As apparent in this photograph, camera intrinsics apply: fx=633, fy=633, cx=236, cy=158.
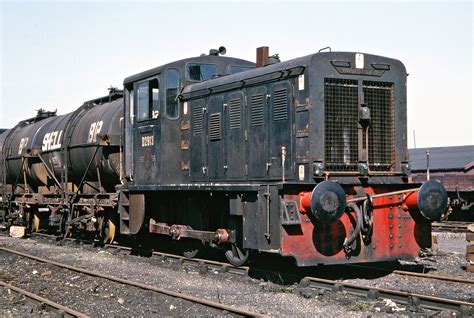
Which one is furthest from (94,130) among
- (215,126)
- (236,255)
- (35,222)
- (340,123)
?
(340,123)

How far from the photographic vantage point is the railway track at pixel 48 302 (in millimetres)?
7594

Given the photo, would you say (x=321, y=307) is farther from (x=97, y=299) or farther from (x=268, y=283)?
(x=97, y=299)

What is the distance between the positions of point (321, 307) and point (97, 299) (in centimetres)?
311

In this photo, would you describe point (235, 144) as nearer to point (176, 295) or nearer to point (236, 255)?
point (236, 255)

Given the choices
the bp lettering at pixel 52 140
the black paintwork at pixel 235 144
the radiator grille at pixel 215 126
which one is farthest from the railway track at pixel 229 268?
the bp lettering at pixel 52 140

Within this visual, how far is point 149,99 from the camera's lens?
42.3ft

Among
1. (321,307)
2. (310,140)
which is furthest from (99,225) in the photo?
(321,307)

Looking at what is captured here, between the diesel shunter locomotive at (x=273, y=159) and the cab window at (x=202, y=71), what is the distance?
2 centimetres

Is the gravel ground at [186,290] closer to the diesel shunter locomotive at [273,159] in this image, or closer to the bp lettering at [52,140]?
the diesel shunter locomotive at [273,159]

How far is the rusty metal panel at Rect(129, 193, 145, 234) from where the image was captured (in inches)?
508

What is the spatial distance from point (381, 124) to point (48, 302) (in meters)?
5.83

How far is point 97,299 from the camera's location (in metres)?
8.82

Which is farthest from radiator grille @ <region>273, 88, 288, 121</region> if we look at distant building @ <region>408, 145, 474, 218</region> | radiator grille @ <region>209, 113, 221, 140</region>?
distant building @ <region>408, 145, 474, 218</region>

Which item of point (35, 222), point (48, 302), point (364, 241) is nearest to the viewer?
point (48, 302)
